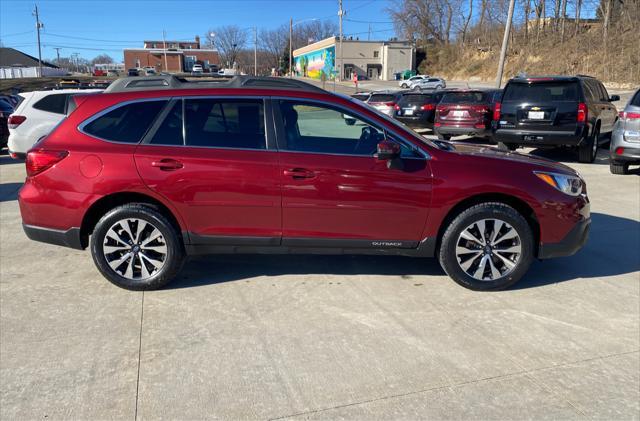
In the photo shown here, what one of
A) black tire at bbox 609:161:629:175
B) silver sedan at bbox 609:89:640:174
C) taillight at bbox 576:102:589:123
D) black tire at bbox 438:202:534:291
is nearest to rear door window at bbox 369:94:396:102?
taillight at bbox 576:102:589:123

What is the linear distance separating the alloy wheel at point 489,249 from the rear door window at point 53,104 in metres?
9.41

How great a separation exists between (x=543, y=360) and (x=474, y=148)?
2.15 metres

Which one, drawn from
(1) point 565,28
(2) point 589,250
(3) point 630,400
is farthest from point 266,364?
(1) point 565,28

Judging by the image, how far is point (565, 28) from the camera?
50.9 metres

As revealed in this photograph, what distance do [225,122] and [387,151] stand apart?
1.39m

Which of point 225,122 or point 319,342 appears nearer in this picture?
point 319,342

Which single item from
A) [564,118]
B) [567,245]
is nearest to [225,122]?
[567,245]

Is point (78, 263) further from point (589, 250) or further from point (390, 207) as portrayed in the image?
point (589, 250)

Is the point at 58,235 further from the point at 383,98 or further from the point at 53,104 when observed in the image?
the point at 383,98

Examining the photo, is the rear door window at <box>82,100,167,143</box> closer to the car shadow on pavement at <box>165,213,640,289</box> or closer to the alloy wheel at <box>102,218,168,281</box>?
the alloy wheel at <box>102,218,168,281</box>

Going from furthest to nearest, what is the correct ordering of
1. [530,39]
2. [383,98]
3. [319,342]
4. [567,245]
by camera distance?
1. [530,39]
2. [383,98]
3. [567,245]
4. [319,342]

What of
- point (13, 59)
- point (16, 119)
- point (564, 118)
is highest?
point (13, 59)

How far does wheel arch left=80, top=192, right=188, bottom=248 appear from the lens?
164 inches

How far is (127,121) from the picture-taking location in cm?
419
